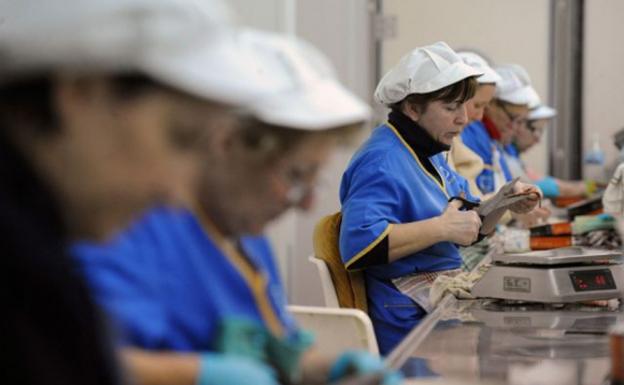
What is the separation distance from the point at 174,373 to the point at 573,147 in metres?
5.34

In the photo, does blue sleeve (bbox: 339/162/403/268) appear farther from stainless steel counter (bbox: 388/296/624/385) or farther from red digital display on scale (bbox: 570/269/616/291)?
red digital display on scale (bbox: 570/269/616/291)

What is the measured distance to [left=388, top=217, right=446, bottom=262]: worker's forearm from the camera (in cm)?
264

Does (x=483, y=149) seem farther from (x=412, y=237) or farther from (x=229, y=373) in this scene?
(x=229, y=373)

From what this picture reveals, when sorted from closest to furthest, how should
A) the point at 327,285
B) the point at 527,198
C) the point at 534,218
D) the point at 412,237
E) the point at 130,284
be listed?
the point at 130,284
the point at 412,237
the point at 327,285
the point at 527,198
the point at 534,218

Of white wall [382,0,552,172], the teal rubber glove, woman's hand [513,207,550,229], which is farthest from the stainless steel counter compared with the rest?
white wall [382,0,552,172]

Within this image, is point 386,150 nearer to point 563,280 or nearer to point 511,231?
point 563,280

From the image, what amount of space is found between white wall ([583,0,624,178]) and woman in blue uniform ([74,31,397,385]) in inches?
196

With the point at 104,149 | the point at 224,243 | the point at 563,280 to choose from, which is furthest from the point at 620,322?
the point at 104,149

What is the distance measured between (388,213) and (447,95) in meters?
0.38

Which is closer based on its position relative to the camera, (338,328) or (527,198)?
(338,328)

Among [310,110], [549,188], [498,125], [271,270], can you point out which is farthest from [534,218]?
[310,110]

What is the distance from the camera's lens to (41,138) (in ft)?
2.93

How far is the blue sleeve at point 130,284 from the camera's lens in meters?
1.27

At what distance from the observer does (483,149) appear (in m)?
4.36
